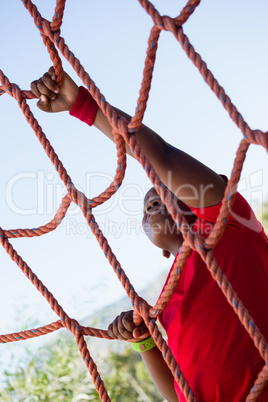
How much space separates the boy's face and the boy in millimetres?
172

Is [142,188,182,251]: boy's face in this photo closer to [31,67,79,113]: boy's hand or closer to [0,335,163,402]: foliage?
[31,67,79,113]: boy's hand

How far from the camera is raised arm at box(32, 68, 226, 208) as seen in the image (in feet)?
2.44

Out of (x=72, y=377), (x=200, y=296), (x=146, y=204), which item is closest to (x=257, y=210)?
(x=72, y=377)

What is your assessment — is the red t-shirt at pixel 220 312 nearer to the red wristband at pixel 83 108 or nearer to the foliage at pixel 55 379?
the red wristband at pixel 83 108

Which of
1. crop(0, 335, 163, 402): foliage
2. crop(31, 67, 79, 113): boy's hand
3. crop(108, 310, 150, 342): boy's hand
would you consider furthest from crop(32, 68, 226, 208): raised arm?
crop(0, 335, 163, 402): foliage

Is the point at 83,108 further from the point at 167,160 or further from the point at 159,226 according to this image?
the point at 159,226

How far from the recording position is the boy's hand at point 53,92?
29.5 inches

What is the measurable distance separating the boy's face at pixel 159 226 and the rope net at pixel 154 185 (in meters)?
0.30

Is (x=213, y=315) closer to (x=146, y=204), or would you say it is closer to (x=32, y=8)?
(x=146, y=204)

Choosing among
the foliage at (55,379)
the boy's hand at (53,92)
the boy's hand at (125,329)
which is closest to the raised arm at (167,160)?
the boy's hand at (53,92)

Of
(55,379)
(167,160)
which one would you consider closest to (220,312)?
(167,160)

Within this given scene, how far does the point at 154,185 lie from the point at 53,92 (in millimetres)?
274

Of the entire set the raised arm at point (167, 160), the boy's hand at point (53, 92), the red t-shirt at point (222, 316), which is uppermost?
the boy's hand at point (53, 92)

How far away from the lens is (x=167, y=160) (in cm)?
75
